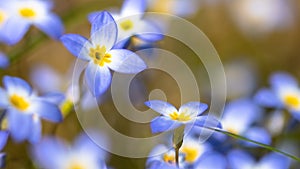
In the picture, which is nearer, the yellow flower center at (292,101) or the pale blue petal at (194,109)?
the pale blue petal at (194,109)

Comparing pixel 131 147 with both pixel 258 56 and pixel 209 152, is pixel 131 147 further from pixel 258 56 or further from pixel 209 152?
pixel 258 56

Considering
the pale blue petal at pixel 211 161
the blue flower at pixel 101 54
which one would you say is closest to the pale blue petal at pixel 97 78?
the blue flower at pixel 101 54

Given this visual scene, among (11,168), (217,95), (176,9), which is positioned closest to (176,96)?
(176,9)

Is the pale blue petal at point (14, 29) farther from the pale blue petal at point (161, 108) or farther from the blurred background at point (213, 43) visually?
the pale blue petal at point (161, 108)

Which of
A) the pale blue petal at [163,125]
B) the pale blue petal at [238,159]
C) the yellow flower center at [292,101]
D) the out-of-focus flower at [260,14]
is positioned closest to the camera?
the pale blue petal at [163,125]

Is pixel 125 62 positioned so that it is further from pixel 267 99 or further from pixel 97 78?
pixel 267 99

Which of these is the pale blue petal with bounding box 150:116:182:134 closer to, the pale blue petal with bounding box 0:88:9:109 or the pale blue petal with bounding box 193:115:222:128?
the pale blue petal with bounding box 193:115:222:128

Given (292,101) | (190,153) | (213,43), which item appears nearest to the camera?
(190,153)

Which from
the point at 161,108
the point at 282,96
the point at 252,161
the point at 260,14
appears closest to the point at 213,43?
the point at 260,14
